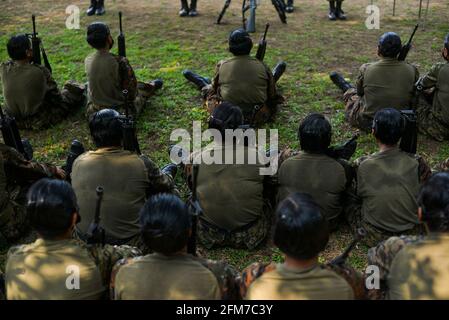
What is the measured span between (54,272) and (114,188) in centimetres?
141

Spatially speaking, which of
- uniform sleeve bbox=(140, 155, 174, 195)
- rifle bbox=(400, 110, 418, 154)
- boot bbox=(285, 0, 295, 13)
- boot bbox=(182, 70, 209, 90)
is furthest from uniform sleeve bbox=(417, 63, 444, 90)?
boot bbox=(285, 0, 295, 13)

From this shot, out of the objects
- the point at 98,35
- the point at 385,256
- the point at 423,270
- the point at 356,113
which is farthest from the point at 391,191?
the point at 98,35

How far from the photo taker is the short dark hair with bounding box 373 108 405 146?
4863 mm

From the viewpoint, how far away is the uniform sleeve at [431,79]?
6758 mm

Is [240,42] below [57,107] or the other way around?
the other way around

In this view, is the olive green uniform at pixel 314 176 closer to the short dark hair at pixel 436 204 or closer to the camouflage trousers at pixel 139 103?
the short dark hair at pixel 436 204

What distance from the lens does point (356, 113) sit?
288 inches

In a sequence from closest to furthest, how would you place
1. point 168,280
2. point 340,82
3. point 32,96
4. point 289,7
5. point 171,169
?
1. point 168,280
2. point 171,169
3. point 32,96
4. point 340,82
5. point 289,7

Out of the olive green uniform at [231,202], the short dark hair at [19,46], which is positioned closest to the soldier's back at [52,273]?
the olive green uniform at [231,202]

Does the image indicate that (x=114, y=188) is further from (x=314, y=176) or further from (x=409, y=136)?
(x=409, y=136)

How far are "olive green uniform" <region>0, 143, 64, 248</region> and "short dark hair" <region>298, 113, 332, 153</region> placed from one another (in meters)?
2.54

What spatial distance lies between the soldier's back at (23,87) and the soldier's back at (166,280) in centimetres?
474
